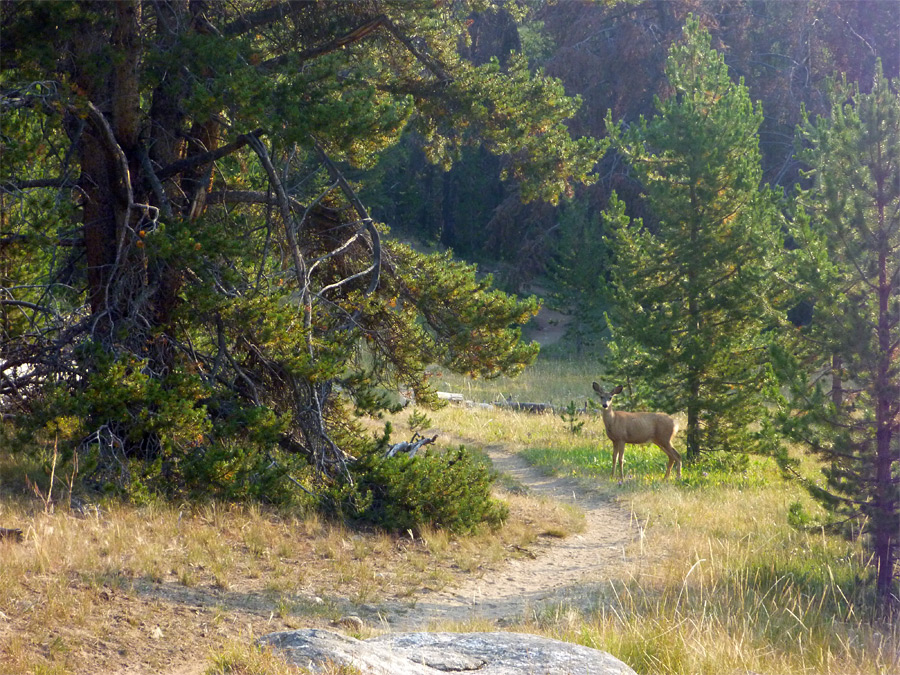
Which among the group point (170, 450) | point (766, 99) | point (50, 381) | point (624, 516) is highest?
point (766, 99)

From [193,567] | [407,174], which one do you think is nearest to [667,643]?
[193,567]

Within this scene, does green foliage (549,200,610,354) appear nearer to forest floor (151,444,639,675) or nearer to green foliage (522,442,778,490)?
green foliage (522,442,778,490)

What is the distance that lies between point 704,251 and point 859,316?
7.56 meters

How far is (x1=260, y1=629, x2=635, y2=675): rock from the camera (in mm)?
4344

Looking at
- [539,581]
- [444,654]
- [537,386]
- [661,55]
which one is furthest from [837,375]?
[661,55]

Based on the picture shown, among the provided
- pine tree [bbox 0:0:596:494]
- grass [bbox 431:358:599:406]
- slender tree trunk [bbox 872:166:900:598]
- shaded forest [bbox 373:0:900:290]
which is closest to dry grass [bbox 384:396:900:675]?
slender tree trunk [bbox 872:166:900:598]

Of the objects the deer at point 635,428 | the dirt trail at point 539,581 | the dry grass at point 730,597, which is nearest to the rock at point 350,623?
the dirt trail at point 539,581

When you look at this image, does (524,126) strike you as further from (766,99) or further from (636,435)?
(766,99)

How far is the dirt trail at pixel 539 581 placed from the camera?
7.22 metres

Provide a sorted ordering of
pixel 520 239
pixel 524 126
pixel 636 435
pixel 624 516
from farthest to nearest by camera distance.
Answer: pixel 520 239
pixel 636 435
pixel 624 516
pixel 524 126

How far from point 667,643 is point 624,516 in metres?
6.30

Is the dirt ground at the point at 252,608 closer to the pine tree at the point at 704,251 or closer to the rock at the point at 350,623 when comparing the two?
the rock at the point at 350,623

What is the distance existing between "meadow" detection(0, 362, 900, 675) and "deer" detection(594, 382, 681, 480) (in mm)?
3439

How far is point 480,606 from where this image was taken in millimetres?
7566
